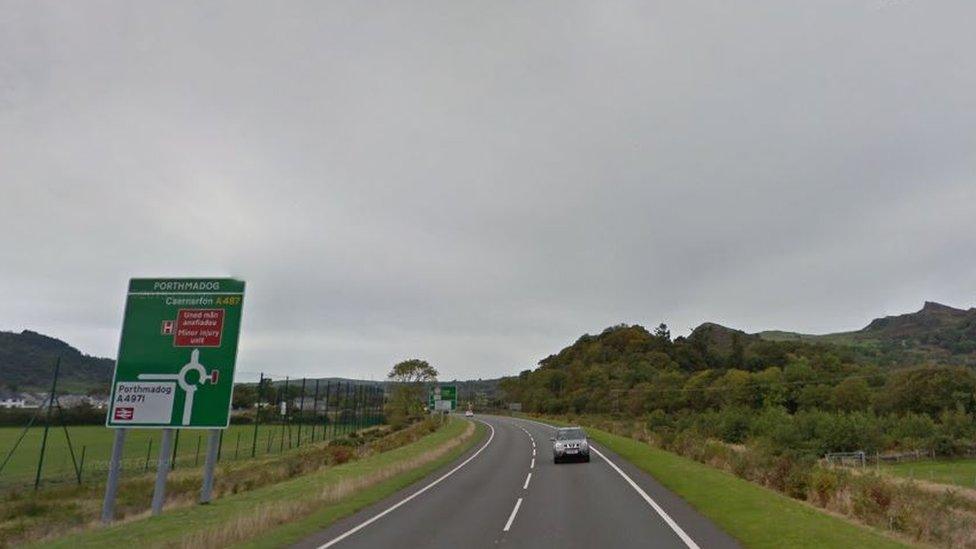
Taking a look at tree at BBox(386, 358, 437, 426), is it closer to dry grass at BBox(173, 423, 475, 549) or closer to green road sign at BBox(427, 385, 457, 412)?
green road sign at BBox(427, 385, 457, 412)

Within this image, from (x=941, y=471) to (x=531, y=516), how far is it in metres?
57.3

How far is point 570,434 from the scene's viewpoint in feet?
101

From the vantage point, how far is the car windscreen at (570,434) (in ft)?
99.6

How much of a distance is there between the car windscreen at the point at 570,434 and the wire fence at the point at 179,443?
1817 cm

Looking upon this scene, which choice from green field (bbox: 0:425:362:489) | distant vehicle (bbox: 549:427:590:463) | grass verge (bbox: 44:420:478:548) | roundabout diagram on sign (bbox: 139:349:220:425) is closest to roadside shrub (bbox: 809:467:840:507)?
distant vehicle (bbox: 549:427:590:463)

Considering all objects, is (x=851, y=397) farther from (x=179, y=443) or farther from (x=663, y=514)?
(x=663, y=514)

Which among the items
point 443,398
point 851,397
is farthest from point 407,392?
point 851,397

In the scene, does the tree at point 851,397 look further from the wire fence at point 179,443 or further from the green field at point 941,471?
the wire fence at point 179,443

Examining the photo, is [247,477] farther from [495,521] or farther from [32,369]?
[32,369]

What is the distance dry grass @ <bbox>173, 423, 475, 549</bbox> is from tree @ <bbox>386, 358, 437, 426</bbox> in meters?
62.3

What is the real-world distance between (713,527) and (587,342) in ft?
595

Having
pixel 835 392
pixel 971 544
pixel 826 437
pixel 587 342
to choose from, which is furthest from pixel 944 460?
pixel 587 342

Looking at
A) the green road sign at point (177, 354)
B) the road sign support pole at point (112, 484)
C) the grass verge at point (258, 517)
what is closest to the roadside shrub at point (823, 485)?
the grass verge at point (258, 517)

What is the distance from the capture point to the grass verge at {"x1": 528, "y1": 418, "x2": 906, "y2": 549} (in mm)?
11394
